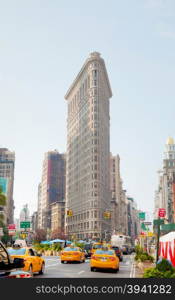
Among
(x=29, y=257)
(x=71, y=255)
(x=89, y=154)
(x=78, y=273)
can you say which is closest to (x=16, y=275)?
(x=29, y=257)

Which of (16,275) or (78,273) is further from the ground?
(16,275)

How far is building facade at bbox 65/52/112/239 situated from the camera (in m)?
150

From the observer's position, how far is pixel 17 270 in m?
6.80

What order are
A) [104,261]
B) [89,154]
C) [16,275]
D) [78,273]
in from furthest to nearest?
1. [89,154]
2. [104,261]
3. [78,273]
4. [16,275]

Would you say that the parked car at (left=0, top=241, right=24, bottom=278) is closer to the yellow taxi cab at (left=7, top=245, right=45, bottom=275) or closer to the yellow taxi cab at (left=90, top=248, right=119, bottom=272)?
the yellow taxi cab at (left=7, top=245, right=45, bottom=275)

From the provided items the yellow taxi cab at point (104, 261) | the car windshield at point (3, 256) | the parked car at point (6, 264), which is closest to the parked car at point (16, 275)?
the parked car at point (6, 264)

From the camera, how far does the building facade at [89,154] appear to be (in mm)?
150375

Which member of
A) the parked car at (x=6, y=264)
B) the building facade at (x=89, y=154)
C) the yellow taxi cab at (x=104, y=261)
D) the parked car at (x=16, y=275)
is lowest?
the yellow taxi cab at (x=104, y=261)

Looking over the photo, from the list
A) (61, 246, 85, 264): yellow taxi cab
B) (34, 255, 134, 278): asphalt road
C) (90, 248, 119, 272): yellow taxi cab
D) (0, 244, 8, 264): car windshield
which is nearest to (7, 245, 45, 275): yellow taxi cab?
(34, 255, 134, 278): asphalt road

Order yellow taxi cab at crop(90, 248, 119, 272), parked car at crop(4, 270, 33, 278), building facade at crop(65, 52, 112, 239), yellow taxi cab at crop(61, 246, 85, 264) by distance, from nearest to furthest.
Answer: parked car at crop(4, 270, 33, 278) < yellow taxi cab at crop(90, 248, 119, 272) < yellow taxi cab at crop(61, 246, 85, 264) < building facade at crop(65, 52, 112, 239)

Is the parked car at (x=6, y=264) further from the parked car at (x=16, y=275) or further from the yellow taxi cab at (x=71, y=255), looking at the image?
the yellow taxi cab at (x=71, y=255)

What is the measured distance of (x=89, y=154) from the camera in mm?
156625

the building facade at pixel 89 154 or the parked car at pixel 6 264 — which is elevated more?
the building facade at pixel 89 154

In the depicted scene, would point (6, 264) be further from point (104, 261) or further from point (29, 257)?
point (104, 261)
